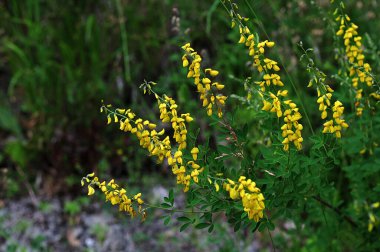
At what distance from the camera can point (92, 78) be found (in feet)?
13.6

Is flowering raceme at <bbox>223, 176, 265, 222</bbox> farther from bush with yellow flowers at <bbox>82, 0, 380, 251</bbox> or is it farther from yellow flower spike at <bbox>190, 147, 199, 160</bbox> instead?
yellow flower spike at <bbox>190, 147, 199, 160</bbox>

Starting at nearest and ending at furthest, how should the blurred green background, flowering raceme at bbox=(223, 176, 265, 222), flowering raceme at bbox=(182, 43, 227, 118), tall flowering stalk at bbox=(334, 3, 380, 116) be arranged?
flowering raceme at bbox=(223, 176, 265, 222)
flowering raceme at bbox=(182, 43, 227, 118)
tall flowering stalk at bbox=(334, 3, 380, 116)
the blurred green background

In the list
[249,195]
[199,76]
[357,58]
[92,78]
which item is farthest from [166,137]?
[92,78]

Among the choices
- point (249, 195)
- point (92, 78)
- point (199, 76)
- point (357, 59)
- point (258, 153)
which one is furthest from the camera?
point (92, 78)

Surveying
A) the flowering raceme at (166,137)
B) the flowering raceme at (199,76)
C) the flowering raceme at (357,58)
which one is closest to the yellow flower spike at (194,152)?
the flowering raceme at (166,137)

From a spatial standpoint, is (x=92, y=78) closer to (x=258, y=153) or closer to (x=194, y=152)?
(x=258, y=153)

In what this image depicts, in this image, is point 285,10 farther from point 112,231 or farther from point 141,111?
point 112,231

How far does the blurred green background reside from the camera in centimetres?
387

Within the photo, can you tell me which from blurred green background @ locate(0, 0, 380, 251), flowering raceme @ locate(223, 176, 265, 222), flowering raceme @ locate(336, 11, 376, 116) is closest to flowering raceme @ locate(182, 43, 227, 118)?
flowering raceme @ locate(223, 176, 265, 222)

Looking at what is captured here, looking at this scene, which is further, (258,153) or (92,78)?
(92,78)

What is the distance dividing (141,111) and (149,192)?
0.61m

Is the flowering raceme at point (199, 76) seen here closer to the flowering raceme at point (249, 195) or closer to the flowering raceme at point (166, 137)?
the flowering raceme at point (166, 137)

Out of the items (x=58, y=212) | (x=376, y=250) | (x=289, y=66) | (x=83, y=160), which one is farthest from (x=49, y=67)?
(x=376, y=250)

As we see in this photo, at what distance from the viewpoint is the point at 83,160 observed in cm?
399
